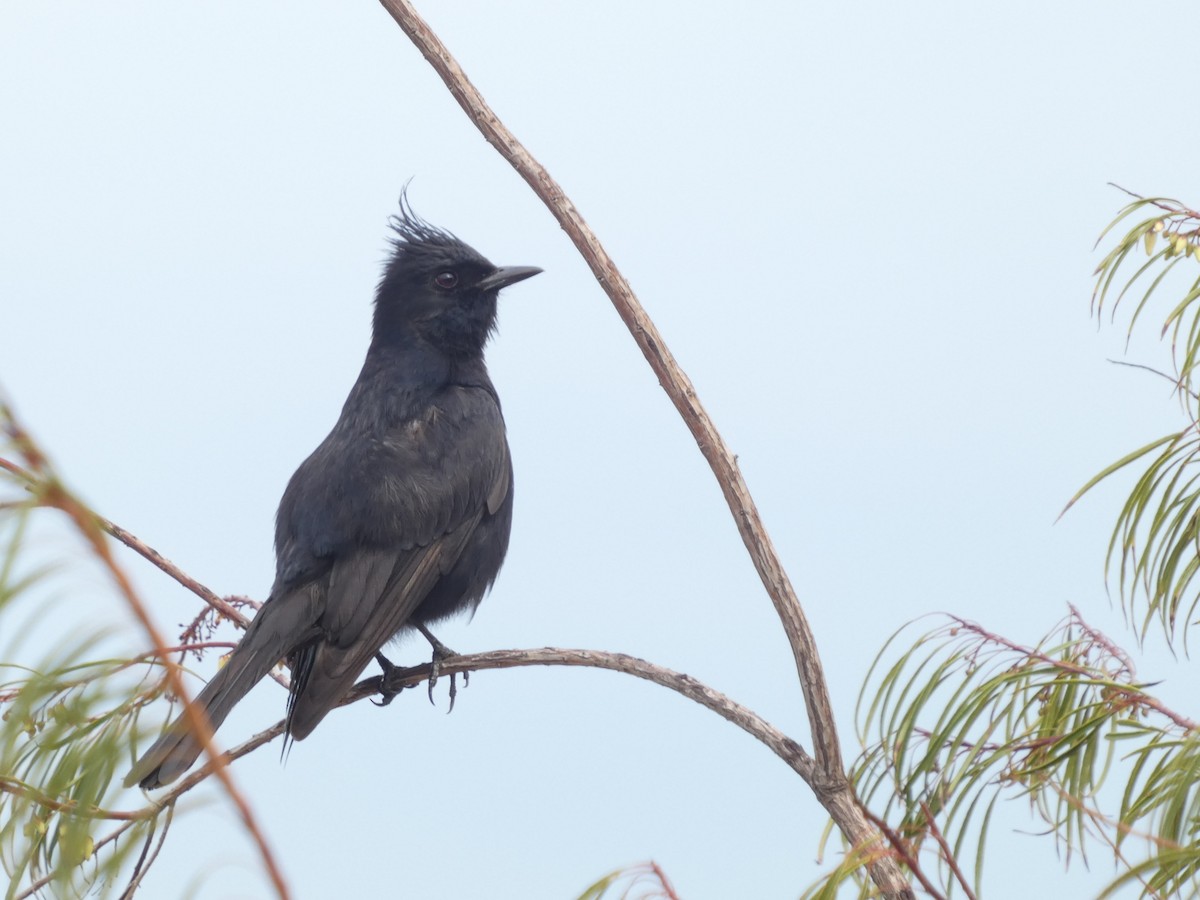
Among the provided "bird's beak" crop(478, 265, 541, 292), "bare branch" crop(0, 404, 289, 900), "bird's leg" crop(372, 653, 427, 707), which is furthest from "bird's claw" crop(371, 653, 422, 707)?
"bare branch" crop(0, 404, 289, 900)

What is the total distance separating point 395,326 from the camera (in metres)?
4.90

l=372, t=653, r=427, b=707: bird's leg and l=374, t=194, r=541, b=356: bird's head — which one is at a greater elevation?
l=374, t=194, r=541, b=356: bird's head

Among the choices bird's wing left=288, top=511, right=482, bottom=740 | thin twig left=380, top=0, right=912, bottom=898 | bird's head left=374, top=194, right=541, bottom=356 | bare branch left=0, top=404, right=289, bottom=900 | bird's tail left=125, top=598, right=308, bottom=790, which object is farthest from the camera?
bird's head left=374, top=194, right=541, bottom=356

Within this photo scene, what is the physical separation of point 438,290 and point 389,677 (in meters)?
1.47

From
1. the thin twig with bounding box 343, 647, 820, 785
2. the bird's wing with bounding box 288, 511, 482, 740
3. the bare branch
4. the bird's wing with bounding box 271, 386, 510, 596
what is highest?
the bird's wing with bounding box 271, 386, 510, 596

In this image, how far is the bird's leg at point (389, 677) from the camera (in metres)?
4.33

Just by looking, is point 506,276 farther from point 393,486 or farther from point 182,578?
point 182,578

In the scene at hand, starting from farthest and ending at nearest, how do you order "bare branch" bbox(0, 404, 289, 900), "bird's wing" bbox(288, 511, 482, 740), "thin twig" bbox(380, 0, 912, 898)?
"bird's wing" bbox(288, 511, 482, 740) < "thin twig" bbox(380, 0, 912, 898) < "bare branch" bbox(0, 404, 289, 900)

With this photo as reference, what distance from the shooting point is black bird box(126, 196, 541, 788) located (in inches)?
151

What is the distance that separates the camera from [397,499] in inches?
164

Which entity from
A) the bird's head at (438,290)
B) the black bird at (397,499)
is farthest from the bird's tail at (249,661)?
the bird's head at (438,290)

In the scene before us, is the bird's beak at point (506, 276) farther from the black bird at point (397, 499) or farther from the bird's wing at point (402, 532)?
the bird's wing at point (402, 532)

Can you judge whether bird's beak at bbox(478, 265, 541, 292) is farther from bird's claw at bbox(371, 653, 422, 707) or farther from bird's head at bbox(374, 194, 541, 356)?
bird's claw at bbox(371, 653, 422, 707)

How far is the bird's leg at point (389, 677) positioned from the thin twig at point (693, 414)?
155cm
